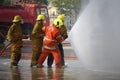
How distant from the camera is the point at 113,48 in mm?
12305

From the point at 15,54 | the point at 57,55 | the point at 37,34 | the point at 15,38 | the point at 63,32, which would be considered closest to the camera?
the point at 57,55

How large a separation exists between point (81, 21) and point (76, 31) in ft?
1.06

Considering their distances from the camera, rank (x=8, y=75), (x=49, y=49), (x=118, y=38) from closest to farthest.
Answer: (x=8, y=75), (x=118, y=38), (x=49, y=49)

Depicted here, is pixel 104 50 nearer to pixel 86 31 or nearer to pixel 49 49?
pixel 86 31

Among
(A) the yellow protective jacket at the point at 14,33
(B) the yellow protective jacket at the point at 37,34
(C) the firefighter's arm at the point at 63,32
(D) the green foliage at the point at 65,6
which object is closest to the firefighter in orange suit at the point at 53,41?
(B) the yellow protective jacket at the point at 37,34

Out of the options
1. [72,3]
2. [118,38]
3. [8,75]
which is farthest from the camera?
[72,3]

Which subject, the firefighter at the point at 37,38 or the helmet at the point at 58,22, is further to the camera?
Result: the firefighter at the point at 37,38

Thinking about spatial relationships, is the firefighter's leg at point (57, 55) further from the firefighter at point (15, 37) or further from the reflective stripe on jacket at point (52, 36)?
the firefighter at point (15, 37)

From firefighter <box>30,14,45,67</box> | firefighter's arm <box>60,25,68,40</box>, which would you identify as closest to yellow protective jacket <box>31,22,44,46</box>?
firefighter <box>30,14,45,67</box>

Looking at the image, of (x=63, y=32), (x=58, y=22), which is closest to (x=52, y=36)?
(x=58, y=22)

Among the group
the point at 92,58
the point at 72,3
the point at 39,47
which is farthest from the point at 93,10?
the point at 72,3

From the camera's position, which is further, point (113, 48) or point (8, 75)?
point (113, 48)

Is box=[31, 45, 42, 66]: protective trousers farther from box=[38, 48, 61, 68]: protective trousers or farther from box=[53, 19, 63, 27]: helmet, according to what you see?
box=[53, 19, 63, 27]: helmet

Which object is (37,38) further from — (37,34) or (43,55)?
(43,55)
